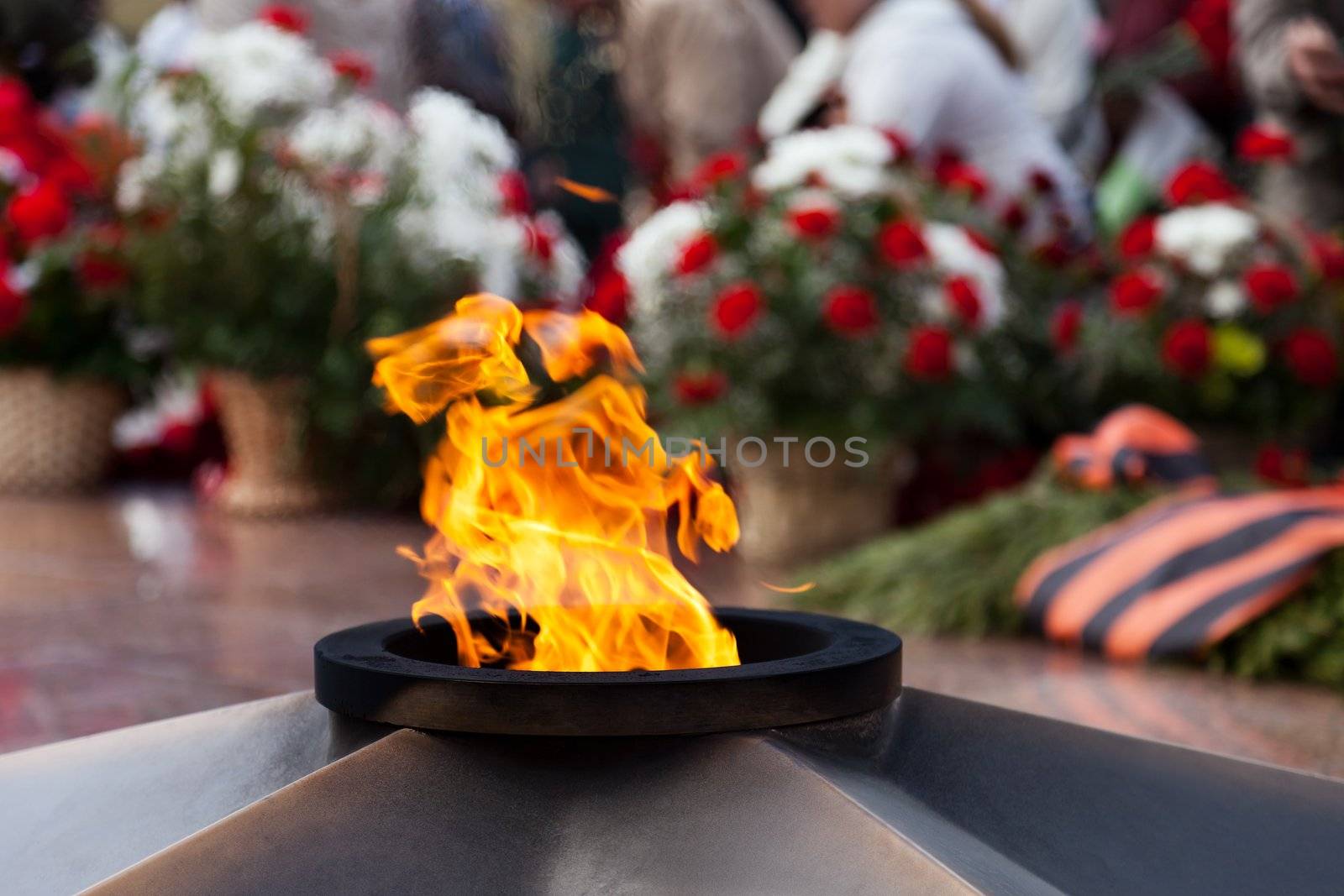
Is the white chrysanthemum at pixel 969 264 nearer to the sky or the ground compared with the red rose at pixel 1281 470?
nearer to the sky

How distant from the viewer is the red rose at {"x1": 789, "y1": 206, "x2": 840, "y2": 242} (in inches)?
147

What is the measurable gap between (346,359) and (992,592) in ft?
7.39

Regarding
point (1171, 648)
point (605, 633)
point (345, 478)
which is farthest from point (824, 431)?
point (605, 633)

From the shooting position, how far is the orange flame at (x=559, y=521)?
1.23 metres

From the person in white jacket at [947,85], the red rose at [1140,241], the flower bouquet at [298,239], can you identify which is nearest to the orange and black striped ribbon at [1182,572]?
the red rose at [1140,241]

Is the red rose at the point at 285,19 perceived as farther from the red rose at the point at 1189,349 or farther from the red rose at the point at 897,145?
the red rose at the point at 1189,349

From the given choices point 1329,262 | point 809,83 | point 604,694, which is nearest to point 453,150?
point 809,83

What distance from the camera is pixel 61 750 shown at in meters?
1.25

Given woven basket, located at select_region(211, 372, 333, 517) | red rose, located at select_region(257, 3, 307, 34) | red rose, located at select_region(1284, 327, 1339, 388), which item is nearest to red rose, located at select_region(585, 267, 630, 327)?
woven basket, located at select_region(211, 372, 333, 517)

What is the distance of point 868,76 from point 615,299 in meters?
1.22

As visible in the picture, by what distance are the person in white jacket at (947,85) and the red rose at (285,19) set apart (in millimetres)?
1667

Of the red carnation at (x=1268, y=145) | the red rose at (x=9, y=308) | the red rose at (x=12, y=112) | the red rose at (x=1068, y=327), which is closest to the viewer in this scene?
the red rose at (x=1068, y=327)

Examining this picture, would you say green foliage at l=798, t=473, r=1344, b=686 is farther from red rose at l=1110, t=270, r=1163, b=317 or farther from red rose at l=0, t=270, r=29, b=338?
red rose at l=0, t=270, r=29, b=338

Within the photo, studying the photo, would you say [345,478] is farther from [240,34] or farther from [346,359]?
[240,34]
